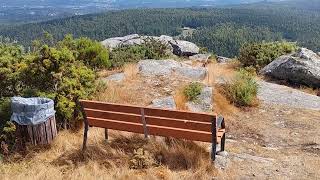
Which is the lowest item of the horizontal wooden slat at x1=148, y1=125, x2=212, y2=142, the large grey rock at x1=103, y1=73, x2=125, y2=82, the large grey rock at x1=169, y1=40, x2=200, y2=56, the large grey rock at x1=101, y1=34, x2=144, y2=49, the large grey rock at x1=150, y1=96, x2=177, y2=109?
the large grey rock at x1=169, y1=40, x2=200, y2=56

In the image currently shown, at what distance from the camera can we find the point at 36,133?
6715 mm

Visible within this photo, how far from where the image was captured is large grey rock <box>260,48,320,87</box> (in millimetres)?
12531

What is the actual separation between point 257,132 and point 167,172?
3.03 meters

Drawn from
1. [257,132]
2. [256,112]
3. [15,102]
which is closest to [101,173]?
[15,102]

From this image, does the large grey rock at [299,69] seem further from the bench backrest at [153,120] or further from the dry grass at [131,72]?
the bench backrest at [153,120]

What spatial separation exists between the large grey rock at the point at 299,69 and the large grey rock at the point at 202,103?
13.5 ft

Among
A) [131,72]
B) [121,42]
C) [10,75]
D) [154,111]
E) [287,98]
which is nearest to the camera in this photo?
[154,111]

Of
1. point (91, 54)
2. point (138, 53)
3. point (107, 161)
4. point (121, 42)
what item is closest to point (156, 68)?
point (91, 54)

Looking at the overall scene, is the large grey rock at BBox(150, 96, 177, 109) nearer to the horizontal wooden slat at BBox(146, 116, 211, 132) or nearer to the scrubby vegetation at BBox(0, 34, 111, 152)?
the scrubby vegetation at BBox(0, 34, 111, 152)

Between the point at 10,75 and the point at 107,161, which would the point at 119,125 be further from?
the point at 10,75

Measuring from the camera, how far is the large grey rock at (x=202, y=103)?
9.01 meters

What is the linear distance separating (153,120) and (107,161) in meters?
0.84

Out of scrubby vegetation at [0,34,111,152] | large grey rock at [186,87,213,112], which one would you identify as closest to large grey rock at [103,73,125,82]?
large grey rock at [186,87,213,112]

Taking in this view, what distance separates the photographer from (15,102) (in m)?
6.75
